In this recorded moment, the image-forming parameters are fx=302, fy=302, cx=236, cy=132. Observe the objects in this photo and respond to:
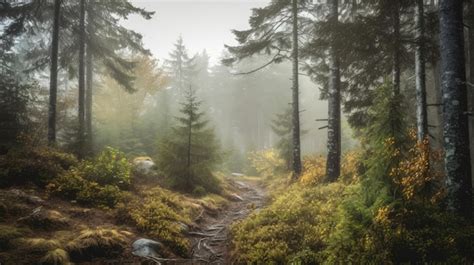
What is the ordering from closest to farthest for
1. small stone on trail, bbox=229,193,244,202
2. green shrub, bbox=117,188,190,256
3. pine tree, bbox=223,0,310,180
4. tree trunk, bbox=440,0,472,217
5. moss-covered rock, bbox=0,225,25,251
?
1. moss-covered rock, bbox=0,225,25,251
2. tree trunk, bbox=440,0,472,217
3. green shrub, bbox=117,188,190,256
4. small stone on trail, bbox=229,193,244,202
5. pine tree, bbox=223,0,310,180

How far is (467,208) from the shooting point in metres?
6.95

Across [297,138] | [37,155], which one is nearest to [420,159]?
[297,138]

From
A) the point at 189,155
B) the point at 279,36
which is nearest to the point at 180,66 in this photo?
the point at 279,36

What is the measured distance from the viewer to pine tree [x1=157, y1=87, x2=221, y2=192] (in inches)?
605

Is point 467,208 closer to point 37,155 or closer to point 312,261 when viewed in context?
point 312,261

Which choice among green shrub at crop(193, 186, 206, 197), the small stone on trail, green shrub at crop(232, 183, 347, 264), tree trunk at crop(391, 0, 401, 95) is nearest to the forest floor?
green shrub at crop(232, 183, 347, 264)

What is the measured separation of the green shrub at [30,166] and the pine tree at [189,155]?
15.0 feet

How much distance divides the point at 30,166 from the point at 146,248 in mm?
6010

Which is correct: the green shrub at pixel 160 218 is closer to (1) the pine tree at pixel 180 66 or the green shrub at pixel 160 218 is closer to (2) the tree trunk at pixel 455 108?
(2) the tree trunk at pixel 455 108

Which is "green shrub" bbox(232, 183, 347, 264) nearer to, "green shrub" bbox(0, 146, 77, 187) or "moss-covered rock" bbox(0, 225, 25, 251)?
"moss-covered rock" bbox(0, 225, 25, 251)

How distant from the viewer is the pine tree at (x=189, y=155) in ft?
50.4

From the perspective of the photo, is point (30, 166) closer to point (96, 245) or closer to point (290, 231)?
point (96, 245)

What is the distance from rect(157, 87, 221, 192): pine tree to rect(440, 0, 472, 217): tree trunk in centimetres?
1052

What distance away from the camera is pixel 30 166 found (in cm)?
1068
